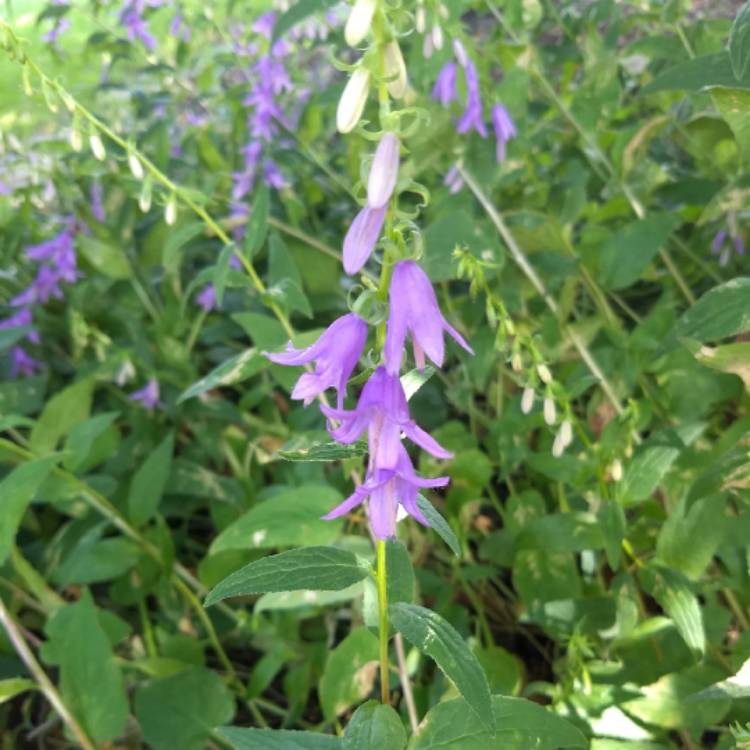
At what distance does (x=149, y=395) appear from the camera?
243cm

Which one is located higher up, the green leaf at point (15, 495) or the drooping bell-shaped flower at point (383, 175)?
the drooping bell-shaped flower at point (383, 175)

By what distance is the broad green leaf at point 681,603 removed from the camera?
132 cm

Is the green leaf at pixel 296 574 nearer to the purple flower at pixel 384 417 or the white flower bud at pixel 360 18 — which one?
the purple flower at pixel 384 417

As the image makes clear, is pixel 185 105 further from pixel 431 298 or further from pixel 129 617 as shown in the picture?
pixel 431 298

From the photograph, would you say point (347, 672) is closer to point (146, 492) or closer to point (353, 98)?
point (146, 492)

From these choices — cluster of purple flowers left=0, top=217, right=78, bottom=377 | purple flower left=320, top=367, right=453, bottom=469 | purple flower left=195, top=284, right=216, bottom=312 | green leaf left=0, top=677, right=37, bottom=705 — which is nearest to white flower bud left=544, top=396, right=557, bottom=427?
purple flower left=320, top=367, right=453, bottom=469

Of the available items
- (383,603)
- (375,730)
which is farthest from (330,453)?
(375,730)

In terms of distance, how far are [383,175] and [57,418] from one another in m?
1.41

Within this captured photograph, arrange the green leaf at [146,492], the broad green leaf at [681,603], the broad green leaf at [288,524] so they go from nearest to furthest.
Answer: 1. the broad green leaf at [681,603]
2. the broad green leaf at [288,524]
3. the green leaf at [146,492]

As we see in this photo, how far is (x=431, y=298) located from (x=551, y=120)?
80.5 inches

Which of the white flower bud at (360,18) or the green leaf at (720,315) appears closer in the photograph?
the white flower bud at (360,18)

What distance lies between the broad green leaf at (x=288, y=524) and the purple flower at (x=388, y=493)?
2.29 ft

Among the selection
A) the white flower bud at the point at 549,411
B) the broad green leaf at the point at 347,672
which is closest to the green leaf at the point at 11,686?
the broad green leaf at the point at 347,672

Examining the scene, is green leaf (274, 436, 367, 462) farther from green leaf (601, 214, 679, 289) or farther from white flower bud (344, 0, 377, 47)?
green leaf (601, 214, 679, 289)
